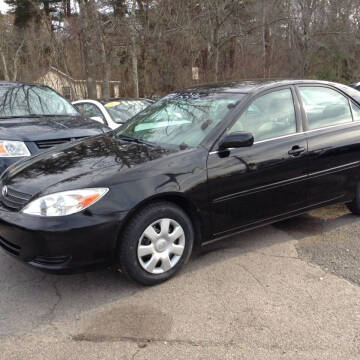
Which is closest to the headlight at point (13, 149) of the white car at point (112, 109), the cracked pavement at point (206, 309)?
the cracked pavement at point (206, 309)

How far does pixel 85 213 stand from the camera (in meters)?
2.89

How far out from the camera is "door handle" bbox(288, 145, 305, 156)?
3.83 m

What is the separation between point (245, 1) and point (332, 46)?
10337 mm

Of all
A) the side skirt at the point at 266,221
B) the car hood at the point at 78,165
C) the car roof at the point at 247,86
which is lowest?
the side skirt at the point at 266,221

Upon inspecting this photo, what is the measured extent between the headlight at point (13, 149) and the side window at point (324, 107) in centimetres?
314

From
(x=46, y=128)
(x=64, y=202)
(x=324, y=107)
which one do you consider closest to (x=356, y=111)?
(x=324, y=107)

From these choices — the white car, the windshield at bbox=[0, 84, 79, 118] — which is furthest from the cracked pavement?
the white car

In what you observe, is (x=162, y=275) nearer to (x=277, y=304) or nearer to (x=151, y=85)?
(x=277, y=304)

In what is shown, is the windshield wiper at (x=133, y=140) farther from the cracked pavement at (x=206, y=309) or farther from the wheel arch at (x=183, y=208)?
the cracked pavement at (x=206, y=309)

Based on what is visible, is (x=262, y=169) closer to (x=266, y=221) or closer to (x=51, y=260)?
(x=266, y=221)

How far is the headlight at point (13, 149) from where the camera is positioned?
186 inches

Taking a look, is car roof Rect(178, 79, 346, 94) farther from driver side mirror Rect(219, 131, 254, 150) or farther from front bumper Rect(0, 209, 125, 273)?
front bumper Rect(0, 209, 125, 273)

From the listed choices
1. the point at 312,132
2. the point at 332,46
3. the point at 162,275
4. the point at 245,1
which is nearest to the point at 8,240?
the point at 162,275

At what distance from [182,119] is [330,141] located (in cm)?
152
